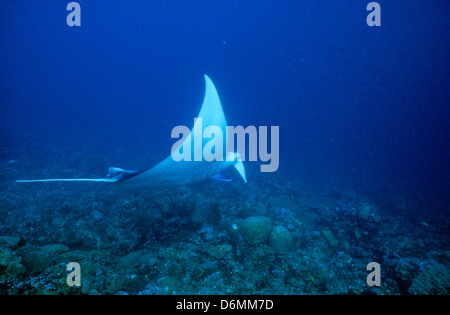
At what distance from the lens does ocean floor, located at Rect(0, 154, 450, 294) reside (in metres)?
2.35

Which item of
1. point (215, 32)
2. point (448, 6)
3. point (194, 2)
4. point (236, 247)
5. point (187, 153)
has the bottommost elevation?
point (236, 247)

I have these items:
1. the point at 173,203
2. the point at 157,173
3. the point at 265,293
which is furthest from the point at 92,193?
the point at 265,293

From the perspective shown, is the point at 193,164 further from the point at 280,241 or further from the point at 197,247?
the point at 280,241

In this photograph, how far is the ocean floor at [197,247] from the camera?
92.4 inches

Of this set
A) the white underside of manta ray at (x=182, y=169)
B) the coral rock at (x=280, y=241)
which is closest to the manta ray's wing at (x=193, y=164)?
the white underside of manta ray at (x=182, y=169)

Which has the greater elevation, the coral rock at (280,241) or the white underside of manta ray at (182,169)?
the white underside of manta ray at (182,169)

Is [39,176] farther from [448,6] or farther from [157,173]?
[448,6]

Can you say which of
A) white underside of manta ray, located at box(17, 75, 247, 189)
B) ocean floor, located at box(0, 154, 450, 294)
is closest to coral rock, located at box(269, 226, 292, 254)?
ocean floor, located at box(0, 154, 450, 294)

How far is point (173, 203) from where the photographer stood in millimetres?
4547

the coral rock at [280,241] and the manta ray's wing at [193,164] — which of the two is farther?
the coral rock at [280,241]

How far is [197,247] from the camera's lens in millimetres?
3184

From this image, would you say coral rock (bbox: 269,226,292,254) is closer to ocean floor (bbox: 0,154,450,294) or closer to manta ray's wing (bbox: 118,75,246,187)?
ocean floor (bbox: 0,154,450,294)

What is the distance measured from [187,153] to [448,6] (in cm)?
4439

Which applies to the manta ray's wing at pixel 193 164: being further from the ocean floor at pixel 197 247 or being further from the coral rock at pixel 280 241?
the coral rock at pixel 280 241
